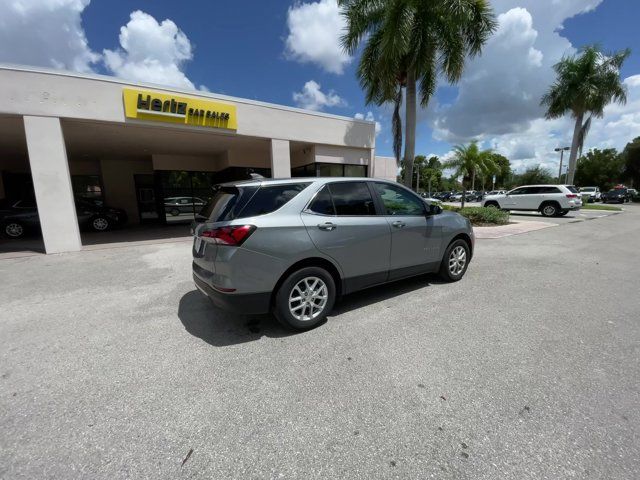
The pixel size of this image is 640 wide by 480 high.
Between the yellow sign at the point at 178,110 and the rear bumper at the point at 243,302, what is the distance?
7.59 meters

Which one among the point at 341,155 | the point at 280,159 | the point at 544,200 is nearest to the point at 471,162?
the point at 544,200

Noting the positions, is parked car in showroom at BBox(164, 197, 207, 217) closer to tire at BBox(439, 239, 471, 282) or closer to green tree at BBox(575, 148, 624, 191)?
tire at BBox(439, 239, 471, 282)

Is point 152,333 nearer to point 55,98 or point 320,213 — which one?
point 320,213

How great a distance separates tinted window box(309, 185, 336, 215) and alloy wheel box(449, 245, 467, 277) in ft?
8.26

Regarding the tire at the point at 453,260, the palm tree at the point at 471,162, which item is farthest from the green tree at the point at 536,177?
the tire at the point at 453,260

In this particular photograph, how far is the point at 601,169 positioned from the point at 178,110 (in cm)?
6207

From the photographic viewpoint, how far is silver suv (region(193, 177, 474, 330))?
2.95 m

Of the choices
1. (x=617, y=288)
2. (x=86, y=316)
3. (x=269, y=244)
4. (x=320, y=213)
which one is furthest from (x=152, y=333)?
(x=617, y=288)

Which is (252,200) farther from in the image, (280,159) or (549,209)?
Result: (549,209)

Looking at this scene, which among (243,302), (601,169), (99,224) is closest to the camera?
(243,302)

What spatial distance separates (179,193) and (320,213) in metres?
14.1

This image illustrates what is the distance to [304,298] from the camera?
328 centimetres

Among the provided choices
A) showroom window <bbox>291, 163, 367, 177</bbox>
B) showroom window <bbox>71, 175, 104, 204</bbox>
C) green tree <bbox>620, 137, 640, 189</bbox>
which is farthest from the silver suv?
green tree <bbox>620, 137, 640, 189</bbox>

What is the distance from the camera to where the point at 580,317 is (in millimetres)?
3615
